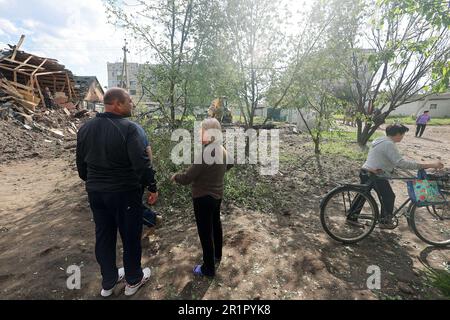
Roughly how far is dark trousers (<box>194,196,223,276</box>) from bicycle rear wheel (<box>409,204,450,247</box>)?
303 centimetres

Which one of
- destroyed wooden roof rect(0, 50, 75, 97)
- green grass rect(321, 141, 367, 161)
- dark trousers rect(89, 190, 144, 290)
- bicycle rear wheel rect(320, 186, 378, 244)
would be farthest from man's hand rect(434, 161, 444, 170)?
destroyed wooden roof rect(0, 50, 75, 97)

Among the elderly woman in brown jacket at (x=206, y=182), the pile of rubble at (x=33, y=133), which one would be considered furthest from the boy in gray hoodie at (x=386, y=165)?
the pile of rubble at (x=33, y=133)

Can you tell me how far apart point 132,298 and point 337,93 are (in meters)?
11.0

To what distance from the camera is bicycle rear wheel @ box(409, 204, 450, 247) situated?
150 inches

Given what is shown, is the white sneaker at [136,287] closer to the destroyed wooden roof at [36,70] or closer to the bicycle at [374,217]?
the bicycle at [374,217]

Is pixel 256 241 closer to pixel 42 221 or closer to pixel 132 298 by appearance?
pixel 132 298

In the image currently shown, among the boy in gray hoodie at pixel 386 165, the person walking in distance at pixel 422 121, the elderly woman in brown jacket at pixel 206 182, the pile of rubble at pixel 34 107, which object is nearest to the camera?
the elderly woman in brown jacket at pixel 206 182

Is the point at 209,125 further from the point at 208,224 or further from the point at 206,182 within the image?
the point at 208,224

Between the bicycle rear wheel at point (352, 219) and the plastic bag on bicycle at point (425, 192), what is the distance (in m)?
0.60

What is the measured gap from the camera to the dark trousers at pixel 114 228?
249 centimetres

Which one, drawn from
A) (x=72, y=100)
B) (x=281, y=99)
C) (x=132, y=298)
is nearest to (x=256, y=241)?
(x=132, y=298)

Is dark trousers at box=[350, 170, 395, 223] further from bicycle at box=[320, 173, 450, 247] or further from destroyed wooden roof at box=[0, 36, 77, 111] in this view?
destroyed wooden roof at box=[0, 36, 77, 111]

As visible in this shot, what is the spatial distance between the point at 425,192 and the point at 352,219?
108cm
